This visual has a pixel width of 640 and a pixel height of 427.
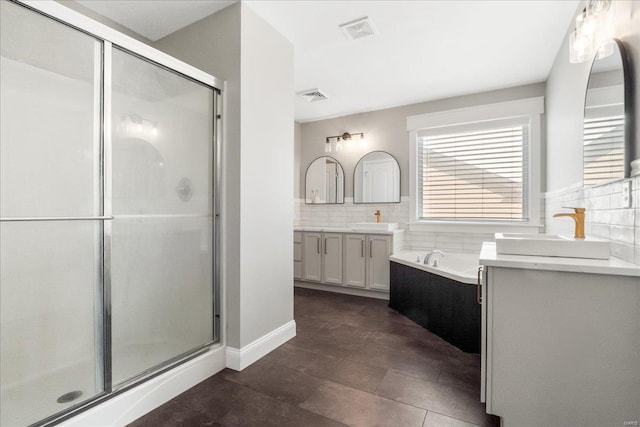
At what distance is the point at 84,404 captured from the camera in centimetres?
151

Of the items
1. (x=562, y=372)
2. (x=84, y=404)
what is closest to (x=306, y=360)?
(x=84, y=404)

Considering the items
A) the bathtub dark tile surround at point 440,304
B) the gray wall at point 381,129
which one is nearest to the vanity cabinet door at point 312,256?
the gray wall at point 381,129

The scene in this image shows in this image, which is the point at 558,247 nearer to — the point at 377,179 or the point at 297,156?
the point at 377,179

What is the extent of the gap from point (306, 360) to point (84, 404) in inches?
51.6

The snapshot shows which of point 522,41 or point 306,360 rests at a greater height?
point 522,41

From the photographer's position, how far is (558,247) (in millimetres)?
1531

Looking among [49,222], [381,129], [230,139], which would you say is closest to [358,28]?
[230,139]

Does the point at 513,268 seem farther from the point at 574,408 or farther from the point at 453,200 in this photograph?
the point at 453,200

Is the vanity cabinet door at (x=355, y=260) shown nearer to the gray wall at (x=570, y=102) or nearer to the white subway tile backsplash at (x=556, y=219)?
the white subway tile backsplash at (x=556, y=219)

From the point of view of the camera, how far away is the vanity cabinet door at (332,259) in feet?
13.3

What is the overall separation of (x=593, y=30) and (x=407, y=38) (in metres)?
1.34

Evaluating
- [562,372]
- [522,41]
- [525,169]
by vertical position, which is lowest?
[562,372]

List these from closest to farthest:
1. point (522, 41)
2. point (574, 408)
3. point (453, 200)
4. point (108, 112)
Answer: point (574, 408) → point (108, 112) → point (522, 41) → point (453, 200)

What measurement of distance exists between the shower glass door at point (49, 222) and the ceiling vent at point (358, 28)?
1768 millimetres
